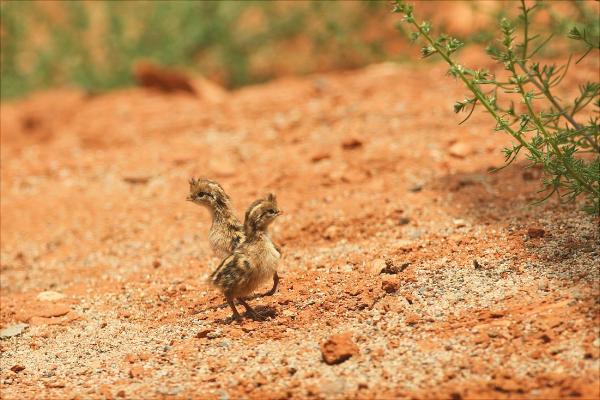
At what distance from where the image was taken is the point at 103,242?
8.32 metres

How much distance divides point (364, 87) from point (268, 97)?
48.9 inches

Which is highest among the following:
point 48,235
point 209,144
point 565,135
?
point 209,144

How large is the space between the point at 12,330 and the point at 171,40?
7.38m

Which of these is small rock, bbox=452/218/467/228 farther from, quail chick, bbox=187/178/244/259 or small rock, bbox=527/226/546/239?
quail chick, bbox=187/178/244/259

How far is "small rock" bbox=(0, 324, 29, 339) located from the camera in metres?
6.27

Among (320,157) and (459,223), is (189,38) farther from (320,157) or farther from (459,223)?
(459,223)

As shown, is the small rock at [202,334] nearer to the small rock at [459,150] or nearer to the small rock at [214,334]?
the small rock at [214,334]

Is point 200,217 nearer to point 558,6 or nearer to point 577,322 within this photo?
point 577,322

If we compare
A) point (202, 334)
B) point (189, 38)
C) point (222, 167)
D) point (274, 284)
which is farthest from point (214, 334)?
point (189, 38)

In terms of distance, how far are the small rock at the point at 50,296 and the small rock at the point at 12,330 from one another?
0.52 meters

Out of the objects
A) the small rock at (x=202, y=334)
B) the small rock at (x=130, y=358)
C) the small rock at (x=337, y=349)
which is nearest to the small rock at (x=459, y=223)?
the small rock at (x=337, y=349)

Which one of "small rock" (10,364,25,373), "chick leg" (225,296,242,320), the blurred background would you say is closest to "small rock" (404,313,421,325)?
A: "chick leg" (225,296,242,320)

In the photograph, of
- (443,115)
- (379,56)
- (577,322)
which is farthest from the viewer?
(379,56)

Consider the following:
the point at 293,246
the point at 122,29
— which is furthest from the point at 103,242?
the point at 122,29
